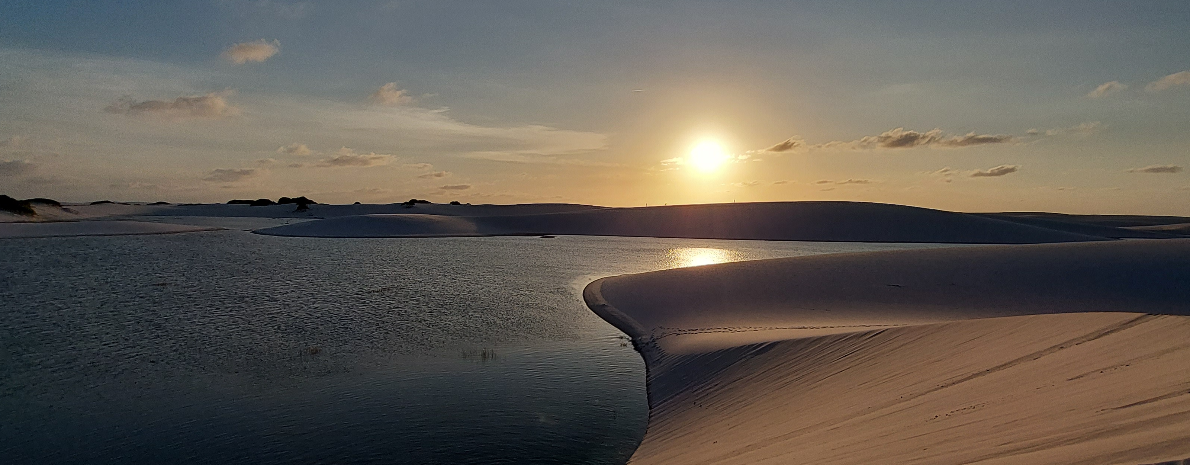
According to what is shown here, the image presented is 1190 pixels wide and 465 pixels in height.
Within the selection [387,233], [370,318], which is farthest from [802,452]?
[387,233]

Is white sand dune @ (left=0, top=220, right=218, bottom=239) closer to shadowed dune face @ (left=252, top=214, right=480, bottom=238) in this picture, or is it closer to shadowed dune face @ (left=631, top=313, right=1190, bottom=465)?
shadowed dune face @ (left=252, top=214, right=480, bottom=238)

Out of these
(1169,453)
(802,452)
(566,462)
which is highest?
(1169,453)

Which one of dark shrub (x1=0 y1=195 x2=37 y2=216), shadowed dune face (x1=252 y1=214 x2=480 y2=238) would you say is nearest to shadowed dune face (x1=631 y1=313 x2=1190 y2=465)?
shadowed dune face (x1=252 y1=214 x2=480 y2=238)

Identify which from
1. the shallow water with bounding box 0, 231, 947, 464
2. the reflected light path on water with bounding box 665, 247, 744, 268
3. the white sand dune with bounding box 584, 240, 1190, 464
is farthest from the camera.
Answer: the reflected light path on water with bounding box 665, 247, 744, 268

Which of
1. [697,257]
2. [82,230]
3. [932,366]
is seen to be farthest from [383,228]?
[932,366]

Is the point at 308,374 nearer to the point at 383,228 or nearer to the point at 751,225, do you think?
the point at 383,228

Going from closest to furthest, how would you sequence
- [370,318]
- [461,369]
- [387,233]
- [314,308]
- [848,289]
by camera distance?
1. [461,369]
2. [370,318]
3. [314,308]
4. [848,289]
5. [387,233]

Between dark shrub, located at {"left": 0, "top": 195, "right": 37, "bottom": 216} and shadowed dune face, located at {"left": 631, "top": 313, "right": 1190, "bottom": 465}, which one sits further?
dark shrub, located at {"left": 0, "top": 195, "right": 37, "bottom": 216}

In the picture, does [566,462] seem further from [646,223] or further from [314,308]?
[646,223]
